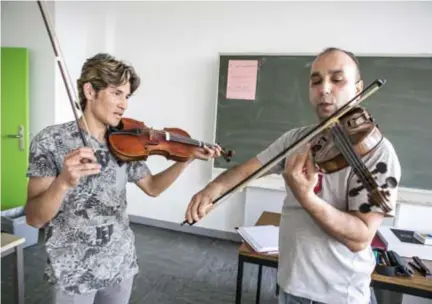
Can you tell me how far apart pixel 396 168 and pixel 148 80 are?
311 cm

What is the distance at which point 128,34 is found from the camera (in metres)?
3.54

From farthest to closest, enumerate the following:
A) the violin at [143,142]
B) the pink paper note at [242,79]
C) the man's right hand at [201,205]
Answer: the pink paper note at [242,79] < the violin at [143,142] < the man's right hand at [201,205]

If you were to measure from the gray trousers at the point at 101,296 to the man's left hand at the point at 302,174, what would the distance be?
2.53 feet

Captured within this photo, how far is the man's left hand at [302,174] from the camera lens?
796 mm

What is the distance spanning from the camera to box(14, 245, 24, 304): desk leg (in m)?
1.59

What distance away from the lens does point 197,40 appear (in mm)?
3285

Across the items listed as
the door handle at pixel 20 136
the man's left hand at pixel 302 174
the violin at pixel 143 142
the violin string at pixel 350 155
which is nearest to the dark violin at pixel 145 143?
the violin at pixel 143 142

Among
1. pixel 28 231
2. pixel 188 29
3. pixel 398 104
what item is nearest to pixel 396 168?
pixel 398 104

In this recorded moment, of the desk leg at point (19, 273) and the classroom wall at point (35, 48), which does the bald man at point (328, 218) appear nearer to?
the desk leg at point (19, 273)

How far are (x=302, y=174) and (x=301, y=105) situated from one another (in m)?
2.24

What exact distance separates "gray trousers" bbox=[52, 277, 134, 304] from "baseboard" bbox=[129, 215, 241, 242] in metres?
2.28

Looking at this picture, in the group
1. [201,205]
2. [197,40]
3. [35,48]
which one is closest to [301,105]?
[197,40]

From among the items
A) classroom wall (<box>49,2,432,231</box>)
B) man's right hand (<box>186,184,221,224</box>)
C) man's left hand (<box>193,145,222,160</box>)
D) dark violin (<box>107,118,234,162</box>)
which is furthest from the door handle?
man's right hand (<box>186,184,221,224</box>)

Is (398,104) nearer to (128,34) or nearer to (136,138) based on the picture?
(136,138)
